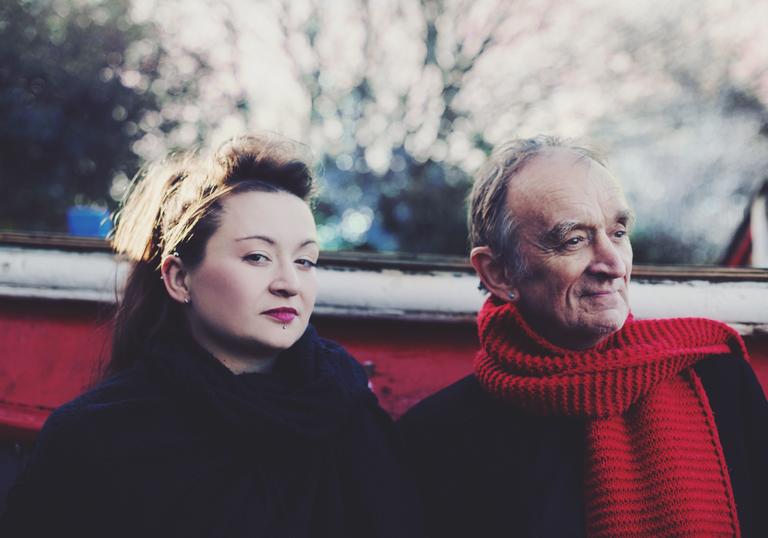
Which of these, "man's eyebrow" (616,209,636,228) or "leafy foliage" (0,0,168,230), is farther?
"leafy foliage" (0,0,168,230)

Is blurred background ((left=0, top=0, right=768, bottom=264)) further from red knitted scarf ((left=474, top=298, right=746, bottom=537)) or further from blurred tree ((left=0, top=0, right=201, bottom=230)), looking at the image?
red knitted scarf ((left=474, top=298, right=746, bottom=537))

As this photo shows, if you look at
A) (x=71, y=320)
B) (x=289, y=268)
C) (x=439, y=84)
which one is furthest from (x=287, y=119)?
(x=289, y=268)

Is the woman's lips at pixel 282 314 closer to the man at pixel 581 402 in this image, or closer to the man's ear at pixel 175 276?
the man's ear at pixel 175 276

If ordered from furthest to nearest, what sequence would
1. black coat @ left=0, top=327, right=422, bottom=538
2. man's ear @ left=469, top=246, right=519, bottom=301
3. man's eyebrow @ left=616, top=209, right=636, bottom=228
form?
man's ear @ left=469, top=246, right=519, bottom=301
man's eyebrow @ left=616, top=209, right=636, bottom=228
black coat @ left=0, top=327, right=422, bottom=538

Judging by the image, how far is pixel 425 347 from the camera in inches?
76.9

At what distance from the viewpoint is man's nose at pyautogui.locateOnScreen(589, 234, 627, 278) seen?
1.42 meters

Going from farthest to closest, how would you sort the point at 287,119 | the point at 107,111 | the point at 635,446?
the point at 287,119, the point at 107,111, the point at 635,446

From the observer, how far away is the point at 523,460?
145 centimetres

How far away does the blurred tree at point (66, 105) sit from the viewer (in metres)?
7.91

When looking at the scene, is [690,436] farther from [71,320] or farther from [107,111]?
[107,111]

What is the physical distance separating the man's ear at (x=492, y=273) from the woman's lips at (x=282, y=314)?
0.56 m

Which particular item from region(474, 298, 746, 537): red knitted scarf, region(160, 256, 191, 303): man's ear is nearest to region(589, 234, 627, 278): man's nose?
region(474, 298, 746, 537): red knitted scarf

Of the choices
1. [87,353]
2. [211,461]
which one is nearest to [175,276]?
[211,461]

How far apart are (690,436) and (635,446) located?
12 centimetres
